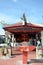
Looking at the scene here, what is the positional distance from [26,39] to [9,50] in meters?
7.99

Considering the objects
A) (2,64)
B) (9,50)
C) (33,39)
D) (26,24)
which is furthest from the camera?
(33,39)

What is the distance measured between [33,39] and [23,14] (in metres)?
7.27

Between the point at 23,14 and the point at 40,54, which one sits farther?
the point at 23,14

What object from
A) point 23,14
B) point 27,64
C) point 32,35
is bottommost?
point 27,64

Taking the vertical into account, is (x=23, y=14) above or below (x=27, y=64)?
above

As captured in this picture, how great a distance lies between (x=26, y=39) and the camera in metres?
21.1

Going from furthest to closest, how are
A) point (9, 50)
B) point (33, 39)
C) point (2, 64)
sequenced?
point (33, 39) < point (9, 50) < point (2, 64)

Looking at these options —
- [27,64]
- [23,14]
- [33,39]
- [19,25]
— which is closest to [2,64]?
[27,64]

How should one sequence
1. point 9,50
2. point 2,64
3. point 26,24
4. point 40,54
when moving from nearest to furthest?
point 2,64 < point 40,54 < point 9,50 < point 26,24

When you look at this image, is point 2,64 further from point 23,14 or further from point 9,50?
point 23,14

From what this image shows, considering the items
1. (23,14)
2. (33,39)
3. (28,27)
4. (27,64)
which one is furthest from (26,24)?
(27,64)

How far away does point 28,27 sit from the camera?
16.0m

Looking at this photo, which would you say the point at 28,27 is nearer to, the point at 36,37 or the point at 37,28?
the point at 37,28

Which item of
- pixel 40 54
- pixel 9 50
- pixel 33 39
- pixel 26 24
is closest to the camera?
pixel 40 54
